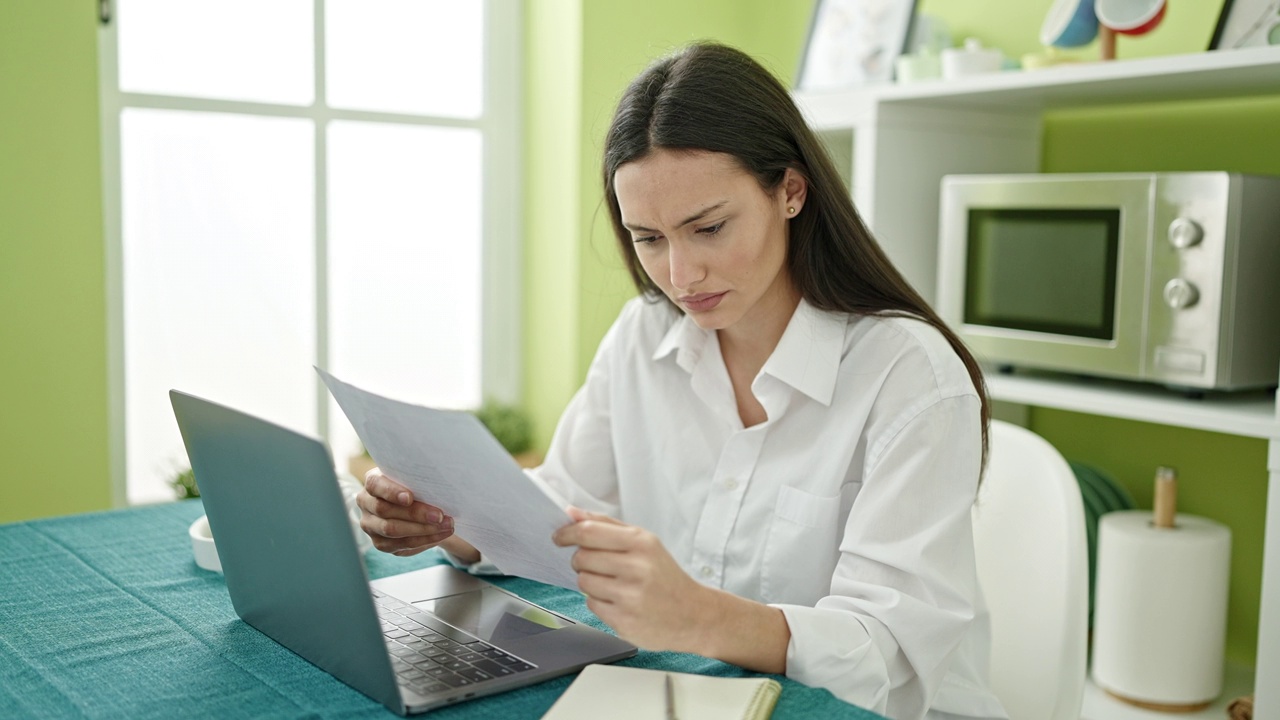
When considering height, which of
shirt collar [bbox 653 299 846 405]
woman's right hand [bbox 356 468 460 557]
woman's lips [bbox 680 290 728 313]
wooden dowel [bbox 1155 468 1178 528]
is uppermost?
woman's lips [bbox 680 290 728 313]

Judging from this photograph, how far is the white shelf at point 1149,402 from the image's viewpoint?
1604 millimetres

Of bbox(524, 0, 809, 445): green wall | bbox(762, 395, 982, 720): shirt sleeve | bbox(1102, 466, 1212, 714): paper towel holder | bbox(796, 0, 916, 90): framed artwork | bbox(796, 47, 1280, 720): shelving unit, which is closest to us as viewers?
bbox(762, 395, 982, 720): shirt sleeve

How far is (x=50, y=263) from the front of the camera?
217cm

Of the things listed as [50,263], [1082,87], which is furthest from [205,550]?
[1082,87]

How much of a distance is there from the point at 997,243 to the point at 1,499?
6.12ft

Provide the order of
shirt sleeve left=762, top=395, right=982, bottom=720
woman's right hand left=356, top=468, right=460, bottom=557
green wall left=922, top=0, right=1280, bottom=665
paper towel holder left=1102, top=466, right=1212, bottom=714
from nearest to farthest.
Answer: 1. shirt sleeve left=762, top=395, right=982, bottom=720
2. woman's right hand left=356, top=468, right=460, bottom=557
3. paper towel holder left=1102, top=466, right=1212, bottom=714
4. green wall left=922, top=0, right=1280, bottom=665

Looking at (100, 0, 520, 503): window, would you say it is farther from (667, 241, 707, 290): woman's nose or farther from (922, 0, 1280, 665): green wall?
(667, 241, 707, 290): woman's nose

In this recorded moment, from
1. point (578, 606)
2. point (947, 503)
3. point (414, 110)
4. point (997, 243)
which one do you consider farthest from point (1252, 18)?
point (414, 110)

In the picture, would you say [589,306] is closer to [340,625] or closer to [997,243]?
[997,243]

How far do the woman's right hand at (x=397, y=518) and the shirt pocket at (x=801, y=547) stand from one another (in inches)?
13.5

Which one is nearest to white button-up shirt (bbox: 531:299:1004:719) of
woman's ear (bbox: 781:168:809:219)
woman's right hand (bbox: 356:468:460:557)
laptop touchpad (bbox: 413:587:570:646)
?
woman's ear (bbox: 781:168:809:219)

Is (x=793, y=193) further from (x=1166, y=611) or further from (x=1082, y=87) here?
(x=1166, y=611)

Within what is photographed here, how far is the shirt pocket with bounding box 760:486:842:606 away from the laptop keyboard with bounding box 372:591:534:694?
38 centimetres

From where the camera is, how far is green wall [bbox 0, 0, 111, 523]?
2.12 metres
